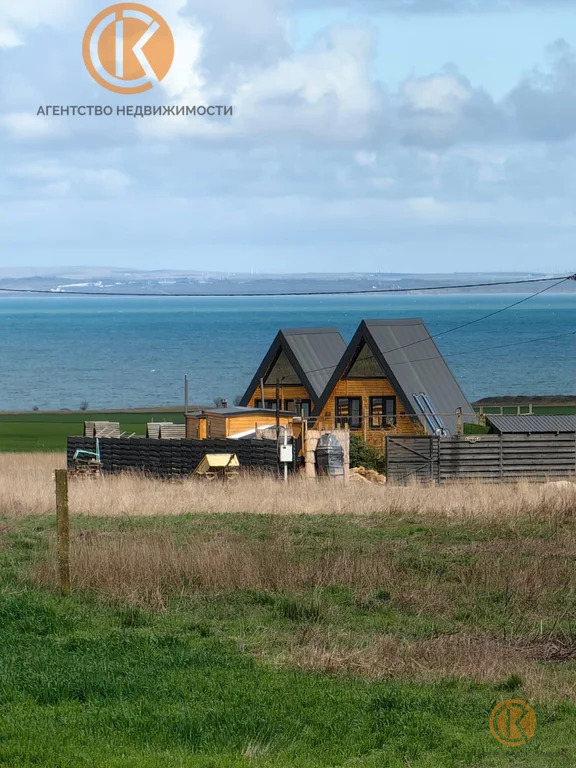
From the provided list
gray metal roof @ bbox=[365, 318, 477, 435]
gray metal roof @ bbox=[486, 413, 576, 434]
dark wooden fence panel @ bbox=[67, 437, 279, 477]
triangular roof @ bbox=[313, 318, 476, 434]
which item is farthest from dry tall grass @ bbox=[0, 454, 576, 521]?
gray metal roof @ bbox=[365, 318, 477, 435]

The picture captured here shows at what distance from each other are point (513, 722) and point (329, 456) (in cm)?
2705

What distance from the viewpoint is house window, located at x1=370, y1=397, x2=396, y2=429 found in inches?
1689

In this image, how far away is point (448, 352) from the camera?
180 m

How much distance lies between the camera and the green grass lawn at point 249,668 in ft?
27.9

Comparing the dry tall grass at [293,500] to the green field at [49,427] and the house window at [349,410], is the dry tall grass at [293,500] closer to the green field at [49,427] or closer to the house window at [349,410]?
the house window at [349,410]

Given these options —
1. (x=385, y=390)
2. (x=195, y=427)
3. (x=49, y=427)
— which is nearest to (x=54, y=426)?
(x=49, y=427)

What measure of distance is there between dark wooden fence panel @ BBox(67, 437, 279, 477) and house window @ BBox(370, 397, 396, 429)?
7.78m

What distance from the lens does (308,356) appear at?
155 feet

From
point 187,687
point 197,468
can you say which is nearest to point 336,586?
point 187,687

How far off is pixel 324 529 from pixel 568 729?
11986mm

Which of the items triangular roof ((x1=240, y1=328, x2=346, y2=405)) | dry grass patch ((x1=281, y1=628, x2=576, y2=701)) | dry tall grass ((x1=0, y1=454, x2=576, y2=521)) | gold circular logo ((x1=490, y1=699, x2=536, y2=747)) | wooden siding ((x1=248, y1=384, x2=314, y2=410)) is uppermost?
triangular roof ((x1=240, y1=328, x2=346, y2=405))

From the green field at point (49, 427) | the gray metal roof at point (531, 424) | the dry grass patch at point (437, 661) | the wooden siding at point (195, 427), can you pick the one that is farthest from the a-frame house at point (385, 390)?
the dry grass patch at point (437, 661)

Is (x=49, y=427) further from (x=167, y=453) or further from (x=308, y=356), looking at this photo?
(x=167, y=453)

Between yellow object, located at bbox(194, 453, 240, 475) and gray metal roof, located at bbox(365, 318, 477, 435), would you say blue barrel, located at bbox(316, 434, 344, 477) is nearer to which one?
yellow object, located at bbox(194, 453, 240, 475)
